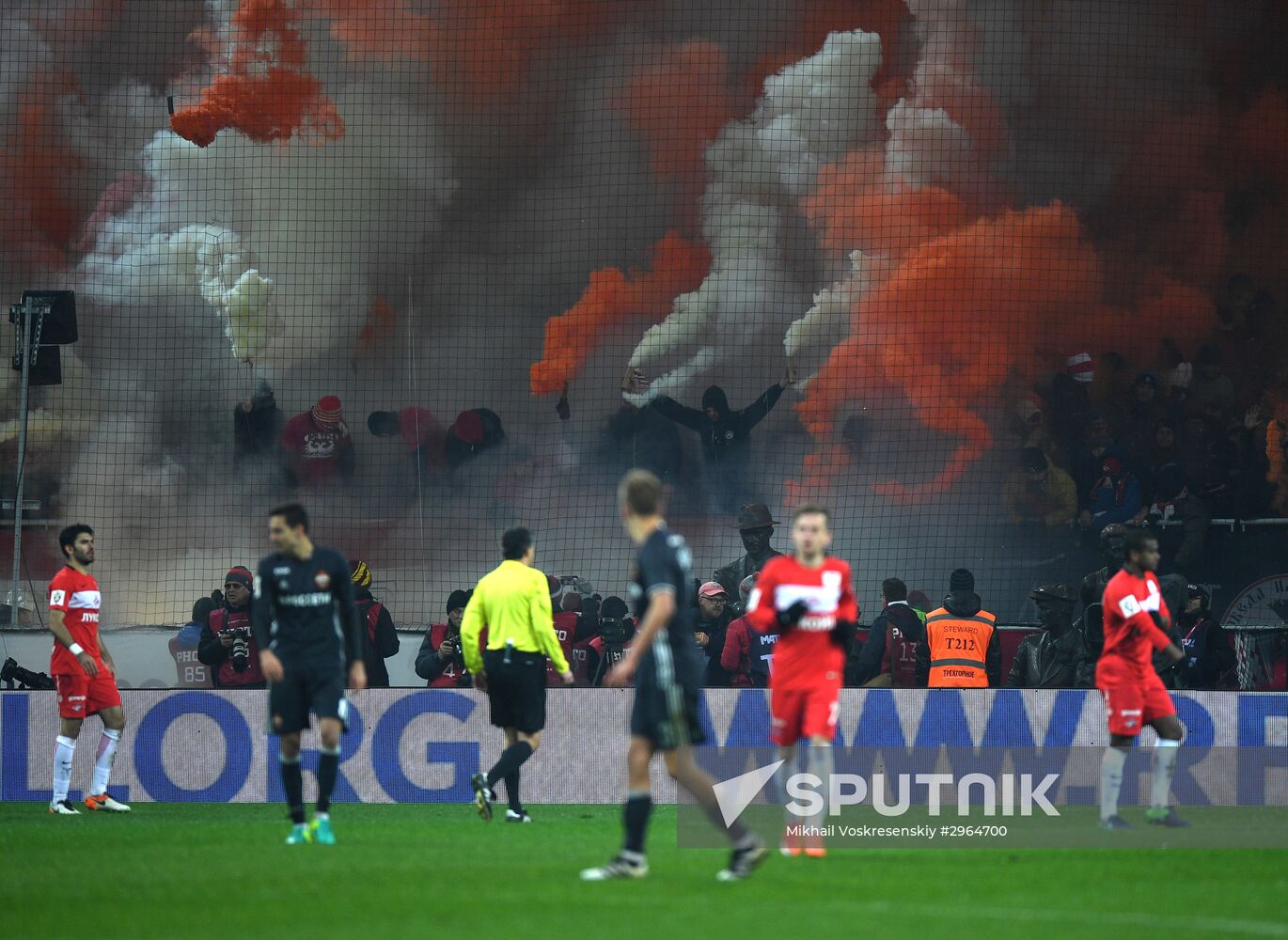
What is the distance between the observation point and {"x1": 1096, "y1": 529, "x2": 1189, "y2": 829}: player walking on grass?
1023cm

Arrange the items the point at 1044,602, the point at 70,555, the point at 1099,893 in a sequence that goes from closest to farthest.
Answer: the point at 1099,893, the point at 70,555, the point at 1044,602

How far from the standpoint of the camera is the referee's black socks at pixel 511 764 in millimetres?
10758

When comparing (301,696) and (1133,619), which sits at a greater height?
(1133,619)

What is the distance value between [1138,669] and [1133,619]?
338 millimetres

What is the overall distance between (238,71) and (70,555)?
14605 mm

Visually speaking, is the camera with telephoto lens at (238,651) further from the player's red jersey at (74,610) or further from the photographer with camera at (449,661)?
the player's red jersey at (74,610)

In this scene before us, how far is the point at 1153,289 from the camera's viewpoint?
74.7ft

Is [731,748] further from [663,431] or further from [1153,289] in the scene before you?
[1153,289]

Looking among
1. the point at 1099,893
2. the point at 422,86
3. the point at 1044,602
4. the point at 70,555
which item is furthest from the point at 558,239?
the point at 1099,893

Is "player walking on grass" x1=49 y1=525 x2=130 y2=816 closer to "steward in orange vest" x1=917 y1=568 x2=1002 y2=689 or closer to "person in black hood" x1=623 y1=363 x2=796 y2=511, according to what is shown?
"steward in orange vest" x1=917 y1=568 x2=1002 y2=689

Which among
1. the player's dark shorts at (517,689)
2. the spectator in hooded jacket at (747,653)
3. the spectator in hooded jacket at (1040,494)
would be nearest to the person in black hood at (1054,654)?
the spectator in hooded jacket at (747,653)

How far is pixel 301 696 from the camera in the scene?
8.88 m

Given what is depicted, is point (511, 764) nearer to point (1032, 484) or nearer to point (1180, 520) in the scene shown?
point (1180, 520)

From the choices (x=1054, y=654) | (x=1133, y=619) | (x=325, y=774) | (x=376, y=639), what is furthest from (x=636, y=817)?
(x=1054, y=654)
